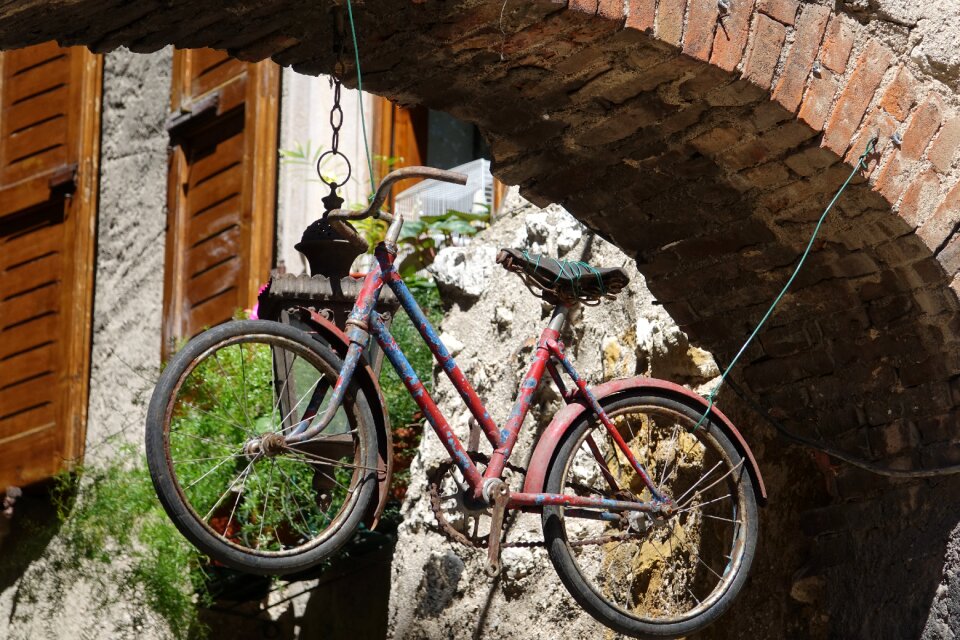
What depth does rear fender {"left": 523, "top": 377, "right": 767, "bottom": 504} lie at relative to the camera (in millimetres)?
3930

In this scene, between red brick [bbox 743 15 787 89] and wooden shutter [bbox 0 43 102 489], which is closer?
red brick [bbox 743 15 787 89]

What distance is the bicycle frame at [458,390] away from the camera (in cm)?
373

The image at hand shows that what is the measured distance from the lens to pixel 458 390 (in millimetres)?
3932

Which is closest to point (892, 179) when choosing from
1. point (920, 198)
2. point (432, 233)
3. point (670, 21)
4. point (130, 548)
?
point (920, 198)

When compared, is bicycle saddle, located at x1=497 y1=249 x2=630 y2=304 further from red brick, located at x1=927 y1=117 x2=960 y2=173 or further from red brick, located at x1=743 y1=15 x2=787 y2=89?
red brick, located at x1=927 y1=117 x2=960 y2=173

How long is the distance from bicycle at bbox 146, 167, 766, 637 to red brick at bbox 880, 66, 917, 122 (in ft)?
2.77

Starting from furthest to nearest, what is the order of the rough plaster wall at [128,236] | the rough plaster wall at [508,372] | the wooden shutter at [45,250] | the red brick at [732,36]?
the rough plaster wall at [128,236] → the wooden shutter at [45,250] → the rough plaster wall at [508,372] → the red brick at [732,36]

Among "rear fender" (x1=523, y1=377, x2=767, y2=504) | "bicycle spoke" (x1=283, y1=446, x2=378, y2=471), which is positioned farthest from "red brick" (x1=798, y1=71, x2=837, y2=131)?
"bicycle spoke" (x1=283, y1=446, x2=378, y2=471)

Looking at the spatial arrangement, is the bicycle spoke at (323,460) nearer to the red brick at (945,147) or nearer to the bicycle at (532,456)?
the bicycle at (532,456)

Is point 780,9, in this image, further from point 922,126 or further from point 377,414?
point 377,414

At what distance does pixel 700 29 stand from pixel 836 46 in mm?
474

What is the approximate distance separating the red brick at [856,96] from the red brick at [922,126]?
0.15 metres

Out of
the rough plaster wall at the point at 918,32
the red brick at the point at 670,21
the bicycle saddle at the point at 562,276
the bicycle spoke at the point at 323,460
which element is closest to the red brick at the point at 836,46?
the rough plaster wall at the point at 918,32

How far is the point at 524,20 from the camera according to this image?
3.78 metres
